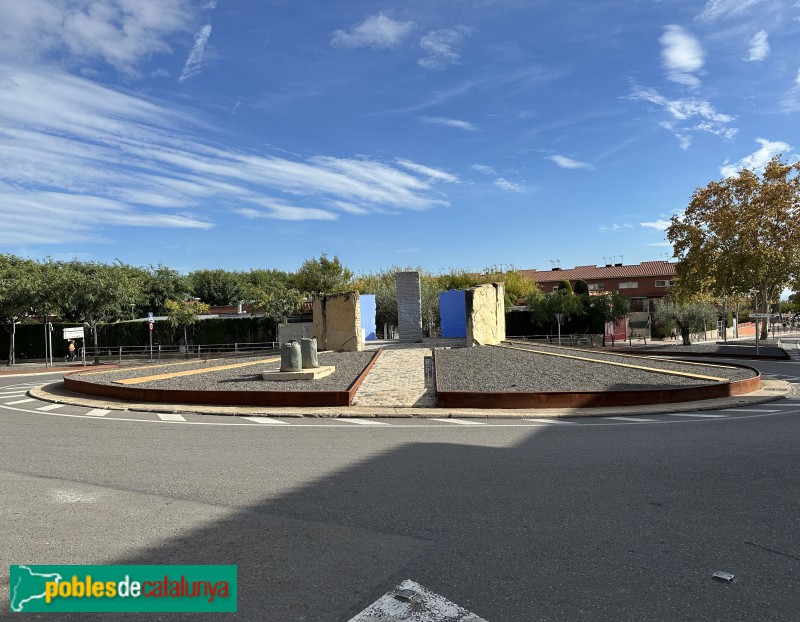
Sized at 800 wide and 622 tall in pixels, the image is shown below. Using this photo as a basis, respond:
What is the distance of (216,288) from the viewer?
268ft

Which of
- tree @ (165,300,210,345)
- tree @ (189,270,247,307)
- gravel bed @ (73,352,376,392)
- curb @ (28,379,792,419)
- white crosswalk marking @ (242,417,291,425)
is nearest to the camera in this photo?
white crosswalk marking @ (242,417,291,425)

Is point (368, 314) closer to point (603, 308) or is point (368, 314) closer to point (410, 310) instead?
point (410, 310)

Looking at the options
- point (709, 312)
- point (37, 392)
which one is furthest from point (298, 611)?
point (709, 312)

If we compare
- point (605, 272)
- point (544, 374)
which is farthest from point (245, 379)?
point (605, 272)

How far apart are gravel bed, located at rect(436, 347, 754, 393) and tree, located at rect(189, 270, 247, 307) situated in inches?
2510

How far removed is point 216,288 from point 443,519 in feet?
264

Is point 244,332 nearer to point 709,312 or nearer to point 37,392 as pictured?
point 37,392

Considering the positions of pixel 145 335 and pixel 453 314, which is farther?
pixel 145 335

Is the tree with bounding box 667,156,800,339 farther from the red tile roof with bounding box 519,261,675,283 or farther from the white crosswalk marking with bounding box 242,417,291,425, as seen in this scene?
the red tile roof with bounding box 519,261,675,283

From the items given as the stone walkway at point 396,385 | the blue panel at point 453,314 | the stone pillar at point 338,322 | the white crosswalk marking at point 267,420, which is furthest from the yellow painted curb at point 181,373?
the blue panel at point 453,314

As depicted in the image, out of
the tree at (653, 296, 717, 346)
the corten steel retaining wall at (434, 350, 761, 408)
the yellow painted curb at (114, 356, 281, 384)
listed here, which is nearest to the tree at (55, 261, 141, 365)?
the yellow painted curb at (114, 356, 281, 384)

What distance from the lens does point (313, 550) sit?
192 inches

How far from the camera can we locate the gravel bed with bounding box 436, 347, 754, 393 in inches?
643

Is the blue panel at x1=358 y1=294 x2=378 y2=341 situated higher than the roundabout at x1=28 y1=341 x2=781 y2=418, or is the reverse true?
the blue panel at x1=358 y1=294 x2=378 y2=341
